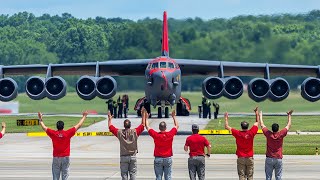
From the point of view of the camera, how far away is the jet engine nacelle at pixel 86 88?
4672 cm

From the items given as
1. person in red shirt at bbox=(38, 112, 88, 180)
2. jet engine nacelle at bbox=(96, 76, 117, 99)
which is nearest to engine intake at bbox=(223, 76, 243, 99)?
jet engine nacelle at bbox=(96, 76, 117, 99)

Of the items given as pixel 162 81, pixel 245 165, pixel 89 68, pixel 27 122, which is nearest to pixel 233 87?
pixel 162 81

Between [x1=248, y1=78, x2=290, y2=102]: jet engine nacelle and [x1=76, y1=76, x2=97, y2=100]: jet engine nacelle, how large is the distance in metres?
7.87

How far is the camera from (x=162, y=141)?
19375mm

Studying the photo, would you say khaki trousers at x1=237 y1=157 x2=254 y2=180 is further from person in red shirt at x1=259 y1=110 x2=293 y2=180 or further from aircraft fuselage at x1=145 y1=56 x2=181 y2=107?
aircraft fuselage at x1=145 y1=56 x2=181 y2=107

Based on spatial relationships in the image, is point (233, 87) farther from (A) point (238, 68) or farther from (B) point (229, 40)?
(B) point (229, 40)

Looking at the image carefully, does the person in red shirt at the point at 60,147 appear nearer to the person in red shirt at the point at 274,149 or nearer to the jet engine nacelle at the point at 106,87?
the person in red shirt at the point at 274,149

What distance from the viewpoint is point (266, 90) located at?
1822 inches

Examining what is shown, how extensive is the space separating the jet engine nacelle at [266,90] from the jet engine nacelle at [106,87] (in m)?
6.80

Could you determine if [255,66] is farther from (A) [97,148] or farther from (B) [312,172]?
(B) [312,172]

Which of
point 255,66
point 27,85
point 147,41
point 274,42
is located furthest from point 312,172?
point 147,41

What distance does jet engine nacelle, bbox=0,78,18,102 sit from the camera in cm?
4766

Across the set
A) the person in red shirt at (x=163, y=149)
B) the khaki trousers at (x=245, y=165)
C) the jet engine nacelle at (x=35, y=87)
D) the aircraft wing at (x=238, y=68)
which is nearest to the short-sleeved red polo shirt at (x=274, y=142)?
the khaki trousers at (x=245, y=165)

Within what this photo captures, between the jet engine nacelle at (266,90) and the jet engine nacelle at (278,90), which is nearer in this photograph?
the jet engine nacelle at (266,90)
